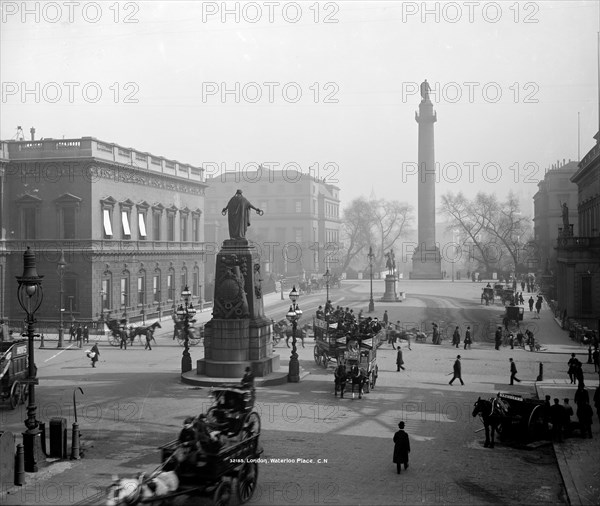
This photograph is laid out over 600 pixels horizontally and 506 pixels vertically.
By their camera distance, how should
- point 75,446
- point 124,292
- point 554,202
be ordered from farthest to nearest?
point 554,202 < point 124,292 < point 75,446

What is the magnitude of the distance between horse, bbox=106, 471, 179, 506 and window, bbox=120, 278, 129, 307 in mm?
35767

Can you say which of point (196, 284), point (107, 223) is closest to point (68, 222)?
point (107, 223)

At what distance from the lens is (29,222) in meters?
42.5

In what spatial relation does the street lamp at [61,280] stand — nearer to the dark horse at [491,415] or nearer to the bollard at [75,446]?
the bollard at [75,446]

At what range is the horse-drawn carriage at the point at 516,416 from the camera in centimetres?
1670

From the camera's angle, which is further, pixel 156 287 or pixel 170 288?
pixel 170 288

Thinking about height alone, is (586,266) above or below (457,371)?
above

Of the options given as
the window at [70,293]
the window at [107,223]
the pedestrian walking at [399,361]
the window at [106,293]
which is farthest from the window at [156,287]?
the pedestrian walking at [399,361]

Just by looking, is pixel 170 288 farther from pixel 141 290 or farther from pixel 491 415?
pixel 491 415

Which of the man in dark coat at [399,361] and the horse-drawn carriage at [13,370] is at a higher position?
the horse-drawn carriage at [13,370]

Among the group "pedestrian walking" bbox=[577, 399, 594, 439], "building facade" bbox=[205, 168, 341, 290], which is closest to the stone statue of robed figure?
"pedestrian walking" bbox=[577, 399, 594, 439]

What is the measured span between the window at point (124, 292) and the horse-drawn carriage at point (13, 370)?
23768 millimetres

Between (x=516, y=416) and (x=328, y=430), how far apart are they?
16.0ft

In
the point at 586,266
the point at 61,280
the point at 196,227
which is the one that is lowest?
the point at 61,280
